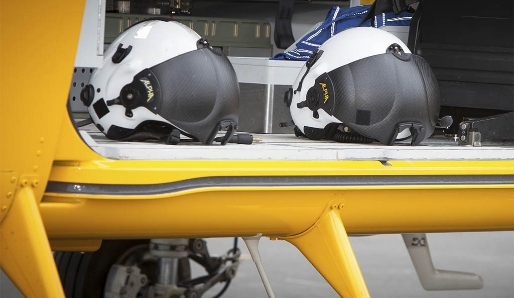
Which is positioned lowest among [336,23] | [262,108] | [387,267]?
[387,267]

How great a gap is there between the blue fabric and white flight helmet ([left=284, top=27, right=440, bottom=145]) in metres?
0.56

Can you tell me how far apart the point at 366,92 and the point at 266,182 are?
0.81 m

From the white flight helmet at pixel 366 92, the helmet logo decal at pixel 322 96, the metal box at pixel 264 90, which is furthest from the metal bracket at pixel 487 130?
the metal box at pixel 264 90

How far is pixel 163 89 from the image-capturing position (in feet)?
11.5

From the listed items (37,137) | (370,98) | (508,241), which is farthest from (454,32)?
(508,241)

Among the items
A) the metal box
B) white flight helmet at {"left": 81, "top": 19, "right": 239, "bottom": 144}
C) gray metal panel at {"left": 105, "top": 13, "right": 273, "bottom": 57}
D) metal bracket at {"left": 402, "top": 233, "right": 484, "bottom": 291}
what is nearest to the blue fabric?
the metal box

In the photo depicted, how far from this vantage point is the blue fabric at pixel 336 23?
475 cm

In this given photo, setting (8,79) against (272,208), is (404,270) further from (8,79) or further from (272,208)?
(8,79)

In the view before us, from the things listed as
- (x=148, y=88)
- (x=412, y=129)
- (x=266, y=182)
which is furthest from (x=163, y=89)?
(x=412, y=129)

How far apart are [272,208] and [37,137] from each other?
0.84m

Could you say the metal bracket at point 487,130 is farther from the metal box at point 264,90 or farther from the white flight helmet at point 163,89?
the white flight helmet at point 163,89

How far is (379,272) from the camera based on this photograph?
25.5ft

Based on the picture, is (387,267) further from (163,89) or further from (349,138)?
(163,89)

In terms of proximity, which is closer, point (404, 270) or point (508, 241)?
point (404, 270)
